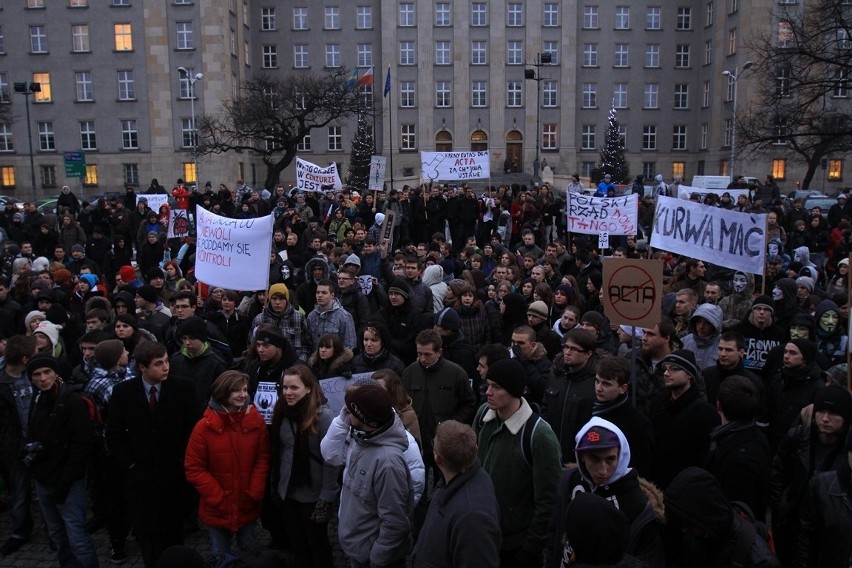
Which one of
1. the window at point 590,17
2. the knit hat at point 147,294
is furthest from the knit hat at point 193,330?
the window at point 590,17

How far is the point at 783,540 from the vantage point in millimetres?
4320

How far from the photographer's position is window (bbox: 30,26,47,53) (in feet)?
167

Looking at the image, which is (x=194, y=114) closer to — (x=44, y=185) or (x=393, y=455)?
(x=44, y=185)

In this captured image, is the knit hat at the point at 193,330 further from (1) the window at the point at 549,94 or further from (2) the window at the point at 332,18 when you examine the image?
Answer: (2) the window at the point at 332,18

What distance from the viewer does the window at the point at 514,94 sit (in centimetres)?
5778

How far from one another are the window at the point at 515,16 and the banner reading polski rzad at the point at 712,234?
172 ft

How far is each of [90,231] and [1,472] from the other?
12.9 meters

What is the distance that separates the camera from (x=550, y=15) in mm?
57500

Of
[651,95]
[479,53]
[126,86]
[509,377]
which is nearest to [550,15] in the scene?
[479,53]

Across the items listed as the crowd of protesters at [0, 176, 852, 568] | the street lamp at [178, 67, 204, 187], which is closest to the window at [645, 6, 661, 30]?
the street lamp at [178, 67, 204, 187]

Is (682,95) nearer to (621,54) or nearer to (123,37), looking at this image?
(621,54)

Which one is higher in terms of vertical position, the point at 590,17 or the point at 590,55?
the point at 590,17

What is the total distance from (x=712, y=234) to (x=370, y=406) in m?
5.79

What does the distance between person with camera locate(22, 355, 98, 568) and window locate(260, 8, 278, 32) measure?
5912cm
